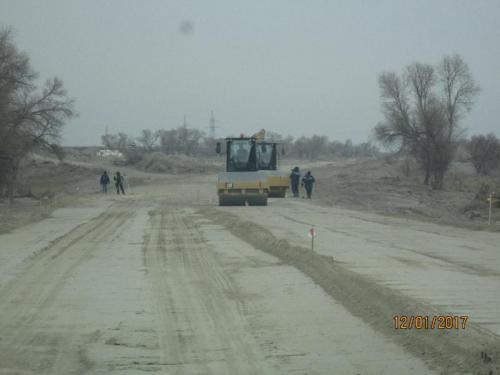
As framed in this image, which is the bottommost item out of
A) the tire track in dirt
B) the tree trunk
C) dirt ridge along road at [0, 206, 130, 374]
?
dirt ridge along road at [0, 206, 130, 374]

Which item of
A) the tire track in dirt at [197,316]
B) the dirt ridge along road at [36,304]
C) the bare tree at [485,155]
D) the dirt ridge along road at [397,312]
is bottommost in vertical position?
the dirt ridge along road at [36,304]

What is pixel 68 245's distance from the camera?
60.2 feet

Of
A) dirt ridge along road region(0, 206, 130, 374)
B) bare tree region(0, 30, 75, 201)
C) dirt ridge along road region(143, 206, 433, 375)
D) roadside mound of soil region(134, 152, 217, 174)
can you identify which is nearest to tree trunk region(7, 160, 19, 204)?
bare tree region(0, 30, 75, 201)

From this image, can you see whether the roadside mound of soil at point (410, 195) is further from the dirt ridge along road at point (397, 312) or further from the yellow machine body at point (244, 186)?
the dirt ridge along road at point (397, 312)

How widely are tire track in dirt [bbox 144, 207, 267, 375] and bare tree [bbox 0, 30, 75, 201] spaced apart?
22.2 meters

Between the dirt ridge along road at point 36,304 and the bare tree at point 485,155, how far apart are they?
214 feet

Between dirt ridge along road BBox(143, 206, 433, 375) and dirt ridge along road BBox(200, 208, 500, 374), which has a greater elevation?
dirt ridge along road BBox(200, 208, 500, 374)

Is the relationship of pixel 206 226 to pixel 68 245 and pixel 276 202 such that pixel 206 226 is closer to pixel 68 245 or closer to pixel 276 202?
pixel 68 245

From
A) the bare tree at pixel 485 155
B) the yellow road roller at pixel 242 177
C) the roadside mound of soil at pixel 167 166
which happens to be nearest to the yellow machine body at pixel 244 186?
the yellow road roller at pixel 242 177

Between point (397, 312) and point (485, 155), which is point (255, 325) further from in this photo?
point (485, 155)

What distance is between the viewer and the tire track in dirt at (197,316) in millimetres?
7203

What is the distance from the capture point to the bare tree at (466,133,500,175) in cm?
7794

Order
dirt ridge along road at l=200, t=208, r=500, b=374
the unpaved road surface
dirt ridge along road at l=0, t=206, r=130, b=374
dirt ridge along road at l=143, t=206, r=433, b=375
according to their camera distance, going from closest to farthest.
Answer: dirt ridge along road at l=200, t=208, r=500, b=374 < dirt ridge along road at l=143, t=206, r=433, b=375 < the unpaved road surface < dirt ridge along road at l=0, t=206, r=130, b=374

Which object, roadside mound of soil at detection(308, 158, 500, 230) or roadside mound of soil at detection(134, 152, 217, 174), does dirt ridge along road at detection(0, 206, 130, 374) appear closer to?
roadside mound of soil at detection(308, 158, 500, 230)
